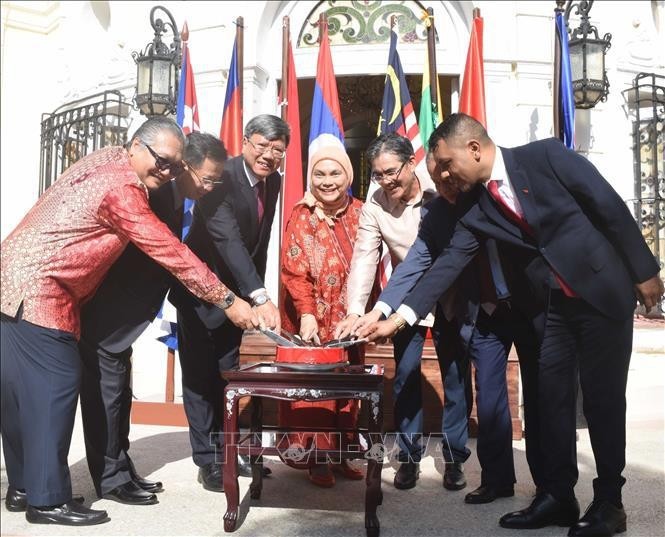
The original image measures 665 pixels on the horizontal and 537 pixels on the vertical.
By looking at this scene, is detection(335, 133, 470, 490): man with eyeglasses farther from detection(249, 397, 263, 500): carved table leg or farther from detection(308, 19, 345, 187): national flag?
detection(308, 19, 345, 187): national flag

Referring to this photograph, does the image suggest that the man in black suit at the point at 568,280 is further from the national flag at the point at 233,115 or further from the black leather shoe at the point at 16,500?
the national flag at the point at 233,115

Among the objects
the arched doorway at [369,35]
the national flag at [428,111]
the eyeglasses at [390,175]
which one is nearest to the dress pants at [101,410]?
the eyeglasses at [390,175]

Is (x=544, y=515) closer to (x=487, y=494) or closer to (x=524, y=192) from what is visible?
(x=487, y=494)

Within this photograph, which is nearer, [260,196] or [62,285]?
[62,285]

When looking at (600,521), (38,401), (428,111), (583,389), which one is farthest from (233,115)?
(600,521)

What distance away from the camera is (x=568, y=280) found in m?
2.48

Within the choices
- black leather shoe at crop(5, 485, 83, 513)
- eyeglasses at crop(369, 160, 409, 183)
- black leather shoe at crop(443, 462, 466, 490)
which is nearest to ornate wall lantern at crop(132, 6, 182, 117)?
eyeglasses at crop(369, 160, 409, 183)

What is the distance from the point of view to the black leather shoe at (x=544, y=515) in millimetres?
2568

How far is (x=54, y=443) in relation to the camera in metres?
2.48

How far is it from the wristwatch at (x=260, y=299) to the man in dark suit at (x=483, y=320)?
0.49 metres

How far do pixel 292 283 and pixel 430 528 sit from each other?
4.34ft

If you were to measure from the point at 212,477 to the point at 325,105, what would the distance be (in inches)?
139

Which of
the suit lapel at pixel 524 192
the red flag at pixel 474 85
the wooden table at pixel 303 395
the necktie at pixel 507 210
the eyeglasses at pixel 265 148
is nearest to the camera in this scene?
the wooden table at pixel 303 395

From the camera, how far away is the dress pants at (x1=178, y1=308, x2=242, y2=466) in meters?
3.19
